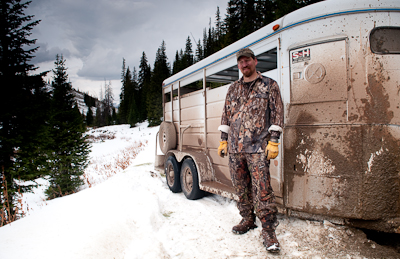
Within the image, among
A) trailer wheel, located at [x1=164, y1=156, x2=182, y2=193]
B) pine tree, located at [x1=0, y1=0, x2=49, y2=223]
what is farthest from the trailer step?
pine tree, located at [x1=0, y1=0, x2=49, y2=223]

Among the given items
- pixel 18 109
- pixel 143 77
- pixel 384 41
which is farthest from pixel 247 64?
pixel 143 77

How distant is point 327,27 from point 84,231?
3856 mm

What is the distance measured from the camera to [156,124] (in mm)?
38844

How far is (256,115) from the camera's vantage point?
2736mm

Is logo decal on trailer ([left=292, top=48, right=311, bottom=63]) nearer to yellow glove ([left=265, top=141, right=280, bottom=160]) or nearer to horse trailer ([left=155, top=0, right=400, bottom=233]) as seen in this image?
horse trailer ([left=155, top=0, right=400, bottom=233])

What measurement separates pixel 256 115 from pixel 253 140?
0.31 m

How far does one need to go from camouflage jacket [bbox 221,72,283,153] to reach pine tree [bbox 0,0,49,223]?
983 cm

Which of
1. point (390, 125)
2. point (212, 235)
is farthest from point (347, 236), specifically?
point (212, 235)

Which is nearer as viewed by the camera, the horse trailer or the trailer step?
the horse trailer

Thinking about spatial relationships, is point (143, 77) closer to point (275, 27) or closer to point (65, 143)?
point (65, 143)

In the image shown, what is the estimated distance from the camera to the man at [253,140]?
259cm

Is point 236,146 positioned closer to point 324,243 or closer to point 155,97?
point 324,243

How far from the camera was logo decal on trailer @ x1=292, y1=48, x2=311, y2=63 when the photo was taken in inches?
104

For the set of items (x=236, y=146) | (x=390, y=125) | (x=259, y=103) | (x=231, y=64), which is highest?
(x=231, y=64)
